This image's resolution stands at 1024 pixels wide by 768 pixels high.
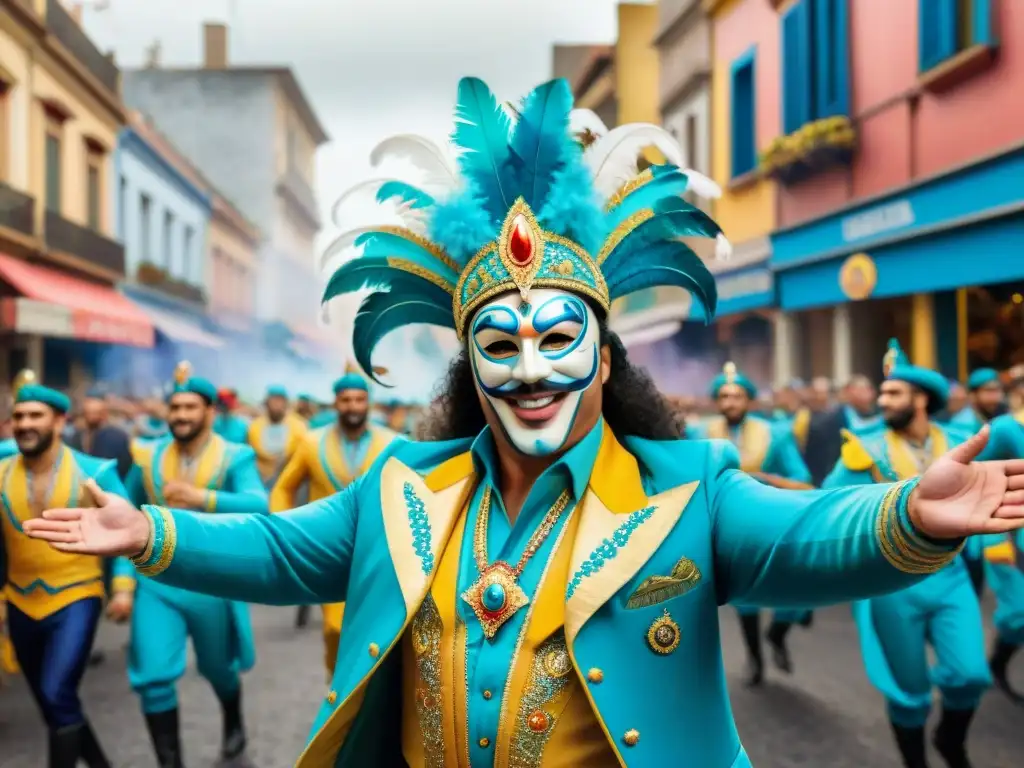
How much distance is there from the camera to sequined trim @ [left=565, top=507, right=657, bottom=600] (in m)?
2.22

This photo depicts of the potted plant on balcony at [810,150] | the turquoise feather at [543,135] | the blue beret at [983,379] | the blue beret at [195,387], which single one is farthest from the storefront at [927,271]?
the turquoise feather at [543,135]

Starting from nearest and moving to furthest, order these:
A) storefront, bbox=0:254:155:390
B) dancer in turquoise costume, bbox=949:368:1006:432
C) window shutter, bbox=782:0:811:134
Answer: dancer in turquoise costume, bbox=949:368:1006:432
window shutter, bbox=782:0:811:134
storefront, bbox=0:254:155:390

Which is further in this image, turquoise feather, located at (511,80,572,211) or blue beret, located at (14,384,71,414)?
blue beret, located at (14,384,71,414)

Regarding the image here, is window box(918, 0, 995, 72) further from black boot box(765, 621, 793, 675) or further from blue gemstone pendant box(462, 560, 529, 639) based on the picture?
blue gemstone pendant box(462, 560, 529, 639)

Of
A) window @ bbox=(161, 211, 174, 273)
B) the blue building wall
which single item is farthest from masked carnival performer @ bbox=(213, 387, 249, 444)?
window @ bbox=(161, 211, 174, 273)

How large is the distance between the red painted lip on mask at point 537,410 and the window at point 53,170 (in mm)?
19215

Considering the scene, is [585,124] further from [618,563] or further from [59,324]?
[59,324]

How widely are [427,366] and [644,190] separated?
1790mm

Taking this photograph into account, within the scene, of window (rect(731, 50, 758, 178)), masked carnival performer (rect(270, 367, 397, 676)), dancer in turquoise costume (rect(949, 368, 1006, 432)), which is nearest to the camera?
masked carnival performer (rect(270, 367, 397, 676))

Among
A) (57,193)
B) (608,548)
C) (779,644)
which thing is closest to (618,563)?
(608,548)

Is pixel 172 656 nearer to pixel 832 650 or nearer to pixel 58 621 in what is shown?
pixel 58 621

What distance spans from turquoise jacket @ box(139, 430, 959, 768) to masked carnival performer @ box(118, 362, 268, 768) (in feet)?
9.31

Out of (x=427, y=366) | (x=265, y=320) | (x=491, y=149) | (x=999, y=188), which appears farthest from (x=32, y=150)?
(x=265, y=320)

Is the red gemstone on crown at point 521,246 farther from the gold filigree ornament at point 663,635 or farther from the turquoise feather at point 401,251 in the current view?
the gold filigree ornament at point 663,635
